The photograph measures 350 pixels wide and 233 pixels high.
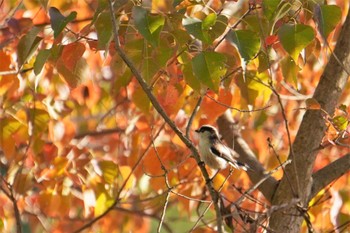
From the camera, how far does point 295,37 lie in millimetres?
2574

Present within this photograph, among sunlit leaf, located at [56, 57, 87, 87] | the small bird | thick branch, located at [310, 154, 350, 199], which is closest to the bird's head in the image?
the small bird

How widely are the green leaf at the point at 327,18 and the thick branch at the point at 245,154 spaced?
1.02m

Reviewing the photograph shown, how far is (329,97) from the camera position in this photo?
350cm

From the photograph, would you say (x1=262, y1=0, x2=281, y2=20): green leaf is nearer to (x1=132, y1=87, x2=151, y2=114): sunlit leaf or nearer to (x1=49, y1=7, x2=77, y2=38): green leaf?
(x1=49, y1=7, x2=77, y2=38): green leaf

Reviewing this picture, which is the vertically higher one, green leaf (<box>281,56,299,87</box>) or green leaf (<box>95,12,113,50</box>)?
green leaf (<box>95,12,113,50</box>)

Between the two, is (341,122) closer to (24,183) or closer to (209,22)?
(209,22)

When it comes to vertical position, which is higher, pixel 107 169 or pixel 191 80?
pixel 191 80

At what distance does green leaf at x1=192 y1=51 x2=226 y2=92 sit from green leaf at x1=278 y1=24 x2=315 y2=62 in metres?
0.23

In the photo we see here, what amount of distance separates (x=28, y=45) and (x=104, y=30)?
35 cm

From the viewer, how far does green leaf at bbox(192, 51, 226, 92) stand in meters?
2.66

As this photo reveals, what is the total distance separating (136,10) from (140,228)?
3.48 metres

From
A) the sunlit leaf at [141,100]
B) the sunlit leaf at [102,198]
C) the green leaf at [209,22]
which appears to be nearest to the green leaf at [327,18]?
the green leaf at [209,22]

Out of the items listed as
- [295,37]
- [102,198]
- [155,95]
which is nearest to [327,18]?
[295,37]

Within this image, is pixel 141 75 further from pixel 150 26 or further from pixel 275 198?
pixel 275 198
